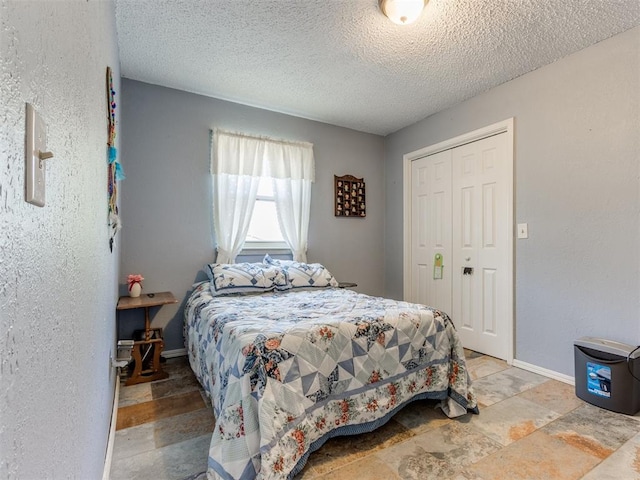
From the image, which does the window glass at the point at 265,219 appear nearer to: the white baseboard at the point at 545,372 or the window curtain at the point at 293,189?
the window curtain at the point at 293,189

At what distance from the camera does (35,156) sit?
424mm

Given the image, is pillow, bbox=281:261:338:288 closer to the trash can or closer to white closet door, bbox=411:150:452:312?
white closet door, bbox=411:150:452:312

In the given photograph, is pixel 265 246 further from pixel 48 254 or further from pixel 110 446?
pixel 48 254

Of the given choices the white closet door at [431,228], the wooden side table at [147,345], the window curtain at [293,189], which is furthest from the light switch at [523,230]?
the wooden side table at [147,345]

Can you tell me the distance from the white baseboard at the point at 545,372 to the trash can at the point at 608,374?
0.80ft

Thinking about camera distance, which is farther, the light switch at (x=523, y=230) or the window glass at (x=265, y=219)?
the window glass at (x=265, y=219)

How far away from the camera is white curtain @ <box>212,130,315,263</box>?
10.6 ft

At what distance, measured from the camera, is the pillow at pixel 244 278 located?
2.75 meters

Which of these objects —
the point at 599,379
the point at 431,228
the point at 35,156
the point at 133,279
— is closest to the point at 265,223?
the point at 133,279

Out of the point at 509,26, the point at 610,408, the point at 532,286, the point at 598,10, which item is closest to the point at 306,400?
the point at 610,408

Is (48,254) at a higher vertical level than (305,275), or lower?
higher

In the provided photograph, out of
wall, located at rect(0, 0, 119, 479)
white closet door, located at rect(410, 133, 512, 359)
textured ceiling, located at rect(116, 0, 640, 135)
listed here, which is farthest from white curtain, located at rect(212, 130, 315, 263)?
wall, located at rect(0, 0, 119, 479)

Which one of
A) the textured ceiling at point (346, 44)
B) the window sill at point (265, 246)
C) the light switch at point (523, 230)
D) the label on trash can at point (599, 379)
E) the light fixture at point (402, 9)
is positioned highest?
the textured ceiling at point (346, 44)

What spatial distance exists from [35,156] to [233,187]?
2926mm
